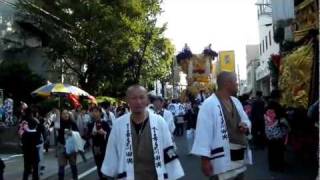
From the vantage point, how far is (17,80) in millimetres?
30188

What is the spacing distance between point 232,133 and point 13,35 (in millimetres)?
30524

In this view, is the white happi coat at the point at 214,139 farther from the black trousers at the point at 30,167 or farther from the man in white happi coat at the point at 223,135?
the black trousers at the point at 30,167

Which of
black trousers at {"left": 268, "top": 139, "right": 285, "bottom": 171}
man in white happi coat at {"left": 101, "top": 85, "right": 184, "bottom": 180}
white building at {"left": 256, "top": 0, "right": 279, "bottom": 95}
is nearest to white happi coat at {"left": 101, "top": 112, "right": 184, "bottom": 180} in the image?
man in white happi coat at {"left": 101, "top": 85, "right": 184, "bottom": 180}

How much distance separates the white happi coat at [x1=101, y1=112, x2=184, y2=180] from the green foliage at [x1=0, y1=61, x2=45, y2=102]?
971 inches

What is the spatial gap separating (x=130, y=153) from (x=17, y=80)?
25.5m

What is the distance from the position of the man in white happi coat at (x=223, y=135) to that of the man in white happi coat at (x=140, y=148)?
0.56 metres

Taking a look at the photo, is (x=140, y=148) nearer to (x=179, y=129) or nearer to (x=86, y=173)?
(x=86, y=173)

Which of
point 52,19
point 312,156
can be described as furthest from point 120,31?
point 312,156

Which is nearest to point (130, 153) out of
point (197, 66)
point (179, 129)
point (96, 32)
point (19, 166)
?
point (19, 166)

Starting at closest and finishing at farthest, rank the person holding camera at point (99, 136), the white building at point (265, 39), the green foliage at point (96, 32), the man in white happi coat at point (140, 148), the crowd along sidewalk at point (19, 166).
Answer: the man in white happi coat at point (140, 148) → the person holding camera at point (99, 136) → the crowd along sidewalk at point (19, 166) → the green foliage at point (96, 32) → the white building at point (265, 39)

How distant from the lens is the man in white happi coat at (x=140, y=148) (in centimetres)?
563

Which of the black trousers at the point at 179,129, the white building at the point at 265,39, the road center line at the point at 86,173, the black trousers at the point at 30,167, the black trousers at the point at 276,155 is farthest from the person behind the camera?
the white building at the point at 265,39

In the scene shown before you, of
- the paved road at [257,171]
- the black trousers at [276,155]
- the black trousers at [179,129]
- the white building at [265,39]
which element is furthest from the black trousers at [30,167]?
the white building at [265,39]

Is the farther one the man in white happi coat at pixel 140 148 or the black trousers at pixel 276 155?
the black trousers at pixel 276 155
